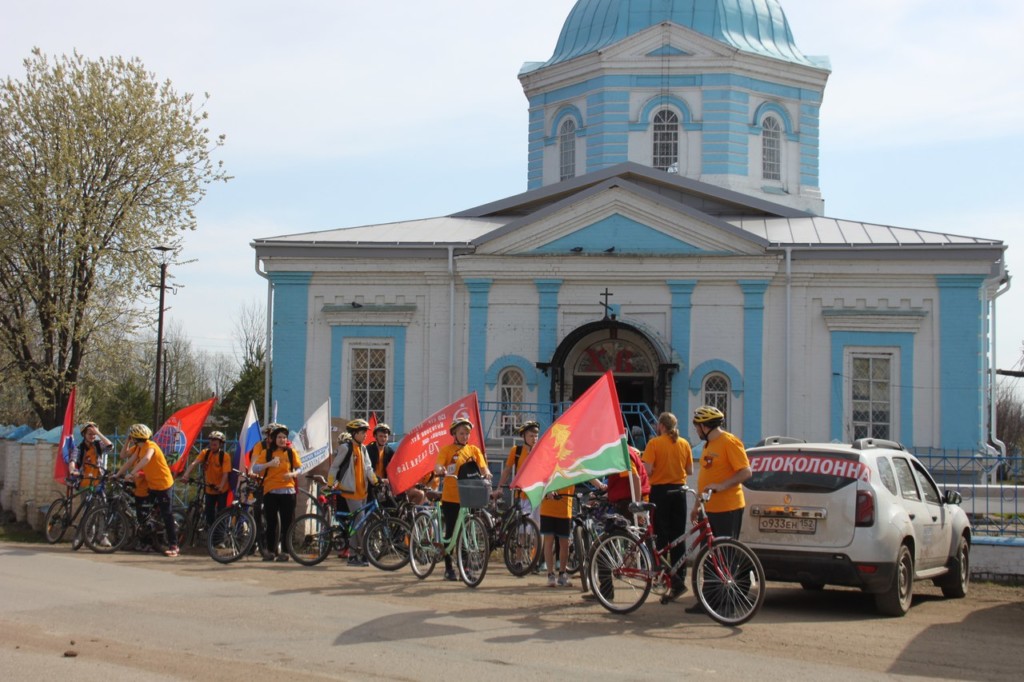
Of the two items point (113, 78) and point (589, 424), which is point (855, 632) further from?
point (113, 78)

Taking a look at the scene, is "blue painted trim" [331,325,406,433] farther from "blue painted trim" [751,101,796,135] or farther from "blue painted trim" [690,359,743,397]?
"blue painted trim" [751,101,796,135]

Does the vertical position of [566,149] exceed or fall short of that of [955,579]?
it exceeds it

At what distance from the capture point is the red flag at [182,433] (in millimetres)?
17344

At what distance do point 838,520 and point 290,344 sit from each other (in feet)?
49.8

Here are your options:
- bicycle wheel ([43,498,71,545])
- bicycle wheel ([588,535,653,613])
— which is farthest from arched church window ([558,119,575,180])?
bicycle wheel ([588,535,653,613])

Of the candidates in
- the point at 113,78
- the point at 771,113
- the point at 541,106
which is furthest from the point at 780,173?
the point at 113,78

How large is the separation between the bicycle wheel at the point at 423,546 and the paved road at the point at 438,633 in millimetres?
170

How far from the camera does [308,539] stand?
50.5ft

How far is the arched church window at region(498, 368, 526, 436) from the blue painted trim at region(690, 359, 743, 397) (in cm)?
314

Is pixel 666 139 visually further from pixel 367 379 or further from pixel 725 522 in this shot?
pixel 725 522

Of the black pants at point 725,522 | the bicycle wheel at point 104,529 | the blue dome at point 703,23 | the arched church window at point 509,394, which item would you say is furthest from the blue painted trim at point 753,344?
the black pants at point 725,522

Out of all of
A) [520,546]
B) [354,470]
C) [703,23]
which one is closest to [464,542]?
[520,546]

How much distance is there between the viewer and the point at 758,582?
10000 mm

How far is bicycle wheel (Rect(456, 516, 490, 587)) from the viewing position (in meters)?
12.4
